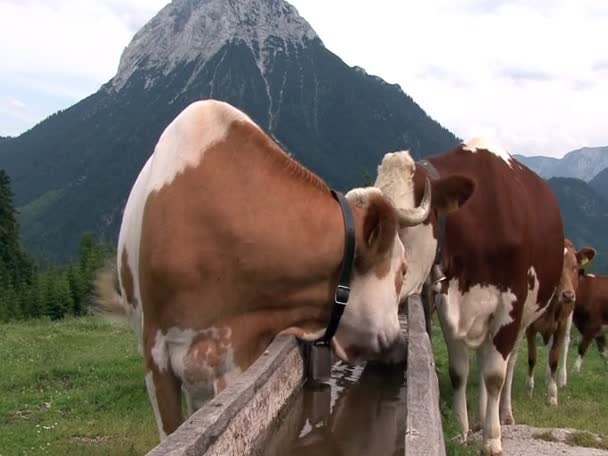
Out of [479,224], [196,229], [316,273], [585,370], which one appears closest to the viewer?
[196,229]

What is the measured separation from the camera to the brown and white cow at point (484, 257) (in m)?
5.45

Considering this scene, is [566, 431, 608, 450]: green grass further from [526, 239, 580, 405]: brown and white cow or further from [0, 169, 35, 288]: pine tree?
[0, 169, 35, 288]: pine tree

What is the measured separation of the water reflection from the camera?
168 inches

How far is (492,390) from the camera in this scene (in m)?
6.04

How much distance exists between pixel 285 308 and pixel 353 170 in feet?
620

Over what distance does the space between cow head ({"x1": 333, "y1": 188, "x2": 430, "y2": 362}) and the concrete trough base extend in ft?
1.39

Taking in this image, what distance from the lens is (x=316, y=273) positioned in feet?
12.7

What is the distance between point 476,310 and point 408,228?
44.1 inches

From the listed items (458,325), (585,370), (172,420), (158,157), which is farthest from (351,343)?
(585,370)

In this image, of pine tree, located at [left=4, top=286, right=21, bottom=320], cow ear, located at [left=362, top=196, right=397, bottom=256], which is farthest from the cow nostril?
pine tree, located at [left=4, top=286, right=21, bottom=320]

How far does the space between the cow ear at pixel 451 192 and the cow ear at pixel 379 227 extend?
1549 mm

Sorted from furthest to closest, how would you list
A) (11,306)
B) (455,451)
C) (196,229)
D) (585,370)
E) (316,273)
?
(11,306)
(585,370)
(455,451)
(316,273)
(196,229)

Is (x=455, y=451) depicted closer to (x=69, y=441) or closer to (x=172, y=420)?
(x=172, y=420)

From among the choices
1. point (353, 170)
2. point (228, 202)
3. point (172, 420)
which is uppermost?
point (353, 170)
